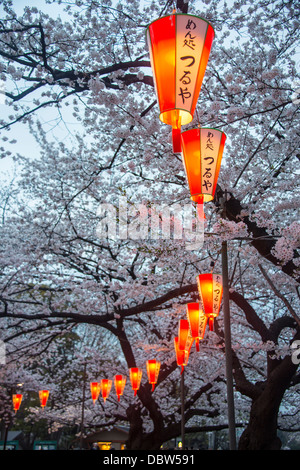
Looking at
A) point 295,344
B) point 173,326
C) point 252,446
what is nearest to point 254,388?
point 252,446

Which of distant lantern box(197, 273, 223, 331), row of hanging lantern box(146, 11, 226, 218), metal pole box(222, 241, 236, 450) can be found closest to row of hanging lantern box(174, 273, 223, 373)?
distant lantern box(197, 273, 223, 331)

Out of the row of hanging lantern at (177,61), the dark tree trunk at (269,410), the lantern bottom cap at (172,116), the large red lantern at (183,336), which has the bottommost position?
the dark tree trunk at (269,410)

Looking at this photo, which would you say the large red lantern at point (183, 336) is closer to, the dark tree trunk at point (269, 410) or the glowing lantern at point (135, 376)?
the dark tree trunk at point (269, 410)

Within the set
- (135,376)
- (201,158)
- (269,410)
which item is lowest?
(269,410)

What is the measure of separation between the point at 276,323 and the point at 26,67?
735 cm

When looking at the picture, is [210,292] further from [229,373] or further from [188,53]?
[188,53]

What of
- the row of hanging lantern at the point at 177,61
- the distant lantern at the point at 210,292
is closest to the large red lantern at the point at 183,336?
the distant lantern at the point at 210,292

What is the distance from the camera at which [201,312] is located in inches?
335

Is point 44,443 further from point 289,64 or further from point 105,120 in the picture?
point 289,64

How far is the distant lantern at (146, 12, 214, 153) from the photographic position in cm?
303

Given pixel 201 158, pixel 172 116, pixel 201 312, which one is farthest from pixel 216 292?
pixel 172 116

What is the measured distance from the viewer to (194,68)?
3.15 m

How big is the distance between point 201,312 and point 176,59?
6.32m

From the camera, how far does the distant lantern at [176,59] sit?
303 centimetres
